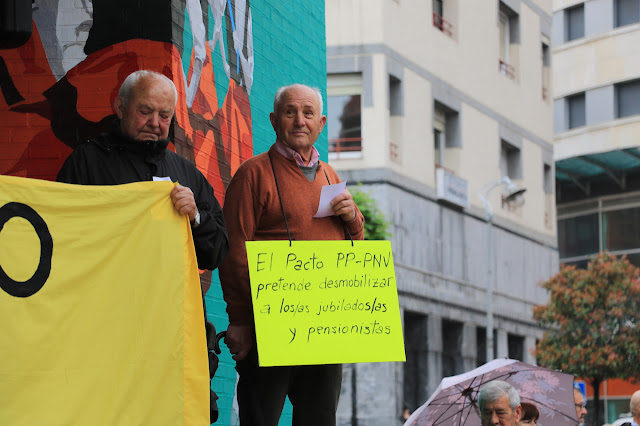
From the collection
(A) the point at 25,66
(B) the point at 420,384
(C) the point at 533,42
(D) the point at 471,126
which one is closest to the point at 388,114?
(D) the point at 471,126

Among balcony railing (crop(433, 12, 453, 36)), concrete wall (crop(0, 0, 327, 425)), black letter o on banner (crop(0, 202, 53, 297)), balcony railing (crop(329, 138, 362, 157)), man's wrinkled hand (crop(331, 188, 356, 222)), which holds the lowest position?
→ black letter o on banner (crop(0, 202, 53, 297))

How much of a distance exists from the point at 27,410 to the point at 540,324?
3054cm

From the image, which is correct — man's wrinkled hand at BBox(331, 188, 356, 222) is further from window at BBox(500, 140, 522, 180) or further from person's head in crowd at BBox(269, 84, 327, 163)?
window at BBox(500, 140, 522, 180)

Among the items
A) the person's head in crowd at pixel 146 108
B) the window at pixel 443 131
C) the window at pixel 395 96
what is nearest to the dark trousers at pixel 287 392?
the person's head in crowd at pixel 146 108

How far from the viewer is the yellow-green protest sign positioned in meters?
5.43

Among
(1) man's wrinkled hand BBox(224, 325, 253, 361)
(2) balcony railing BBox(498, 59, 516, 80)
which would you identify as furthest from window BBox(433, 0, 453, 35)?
(1) man's wrinkled hand BBox(224, 325, 253, 361)

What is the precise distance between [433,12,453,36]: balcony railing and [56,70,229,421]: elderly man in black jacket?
28.0 m

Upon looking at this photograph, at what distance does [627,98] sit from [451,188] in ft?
55.4

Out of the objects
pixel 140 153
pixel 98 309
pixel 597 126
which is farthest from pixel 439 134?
pixel 98 309

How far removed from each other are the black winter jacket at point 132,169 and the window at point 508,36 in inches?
1259

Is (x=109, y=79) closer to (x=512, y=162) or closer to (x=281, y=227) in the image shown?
(x=281, y=227)

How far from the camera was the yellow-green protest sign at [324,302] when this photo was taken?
543 centimetres

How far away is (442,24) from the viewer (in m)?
33.2

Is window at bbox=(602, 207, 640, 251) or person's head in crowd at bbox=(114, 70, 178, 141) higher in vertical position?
window at bbox=(602, 207, 640, 251)
